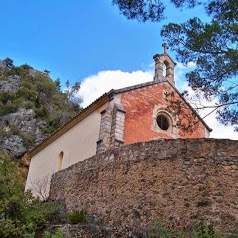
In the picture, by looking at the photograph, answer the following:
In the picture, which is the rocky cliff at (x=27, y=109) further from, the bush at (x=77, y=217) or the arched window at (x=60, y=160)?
the bush at (x=77, y=217)

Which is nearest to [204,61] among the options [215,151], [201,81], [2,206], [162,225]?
[201,81]

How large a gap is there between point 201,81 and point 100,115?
7.02 metres

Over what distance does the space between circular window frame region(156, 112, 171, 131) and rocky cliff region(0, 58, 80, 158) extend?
49.2 feet

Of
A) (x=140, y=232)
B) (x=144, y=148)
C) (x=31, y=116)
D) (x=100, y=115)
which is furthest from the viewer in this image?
(x=31, y=116)

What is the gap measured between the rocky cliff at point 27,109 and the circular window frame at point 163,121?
1499cm

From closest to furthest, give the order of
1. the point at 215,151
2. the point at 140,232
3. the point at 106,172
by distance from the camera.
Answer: the point at 140,232 → the point at 215,151 → the point at 106,172

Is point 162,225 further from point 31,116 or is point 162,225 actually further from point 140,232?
point 31,116

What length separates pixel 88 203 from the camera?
11.3 m

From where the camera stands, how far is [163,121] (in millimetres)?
19484

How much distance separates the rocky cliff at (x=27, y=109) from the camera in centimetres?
3278

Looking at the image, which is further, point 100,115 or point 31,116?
point 31,116

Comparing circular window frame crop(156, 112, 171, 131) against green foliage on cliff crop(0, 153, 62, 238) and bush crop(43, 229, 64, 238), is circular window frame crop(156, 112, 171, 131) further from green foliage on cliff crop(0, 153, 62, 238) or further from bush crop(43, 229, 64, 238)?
bush crop(43, 229, 64, 238)

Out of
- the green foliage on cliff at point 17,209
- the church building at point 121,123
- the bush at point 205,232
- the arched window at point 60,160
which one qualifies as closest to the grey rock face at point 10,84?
the church building at point 121,123

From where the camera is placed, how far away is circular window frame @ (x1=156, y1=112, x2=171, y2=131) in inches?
760
